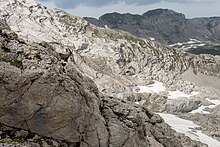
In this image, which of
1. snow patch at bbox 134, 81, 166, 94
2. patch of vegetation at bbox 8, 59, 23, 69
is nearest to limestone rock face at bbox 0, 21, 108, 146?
patch of vegetation at bbox 8, 59, 23, 69

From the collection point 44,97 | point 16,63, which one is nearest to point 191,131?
point 44,97

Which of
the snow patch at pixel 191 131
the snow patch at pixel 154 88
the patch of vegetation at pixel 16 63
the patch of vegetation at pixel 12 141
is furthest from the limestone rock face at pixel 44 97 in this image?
the snow patch at pixel 154 88

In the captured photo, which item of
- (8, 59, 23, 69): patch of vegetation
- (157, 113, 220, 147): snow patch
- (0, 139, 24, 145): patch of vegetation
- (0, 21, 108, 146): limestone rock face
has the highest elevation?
(8, 59, 23, 69): patch of vegetation

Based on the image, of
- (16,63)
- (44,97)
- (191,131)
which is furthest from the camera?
(191,131)

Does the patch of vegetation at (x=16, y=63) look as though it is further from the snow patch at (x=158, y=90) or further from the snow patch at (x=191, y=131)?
the snow patch at (x=158, y=90)

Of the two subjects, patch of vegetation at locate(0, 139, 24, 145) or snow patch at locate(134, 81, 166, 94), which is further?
snow patch at locate(134, 81, 166, 94)

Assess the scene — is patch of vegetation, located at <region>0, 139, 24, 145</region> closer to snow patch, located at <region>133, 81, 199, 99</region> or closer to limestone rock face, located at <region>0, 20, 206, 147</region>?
limestone rock face, located at <region>0, 20, 206, 147</region>

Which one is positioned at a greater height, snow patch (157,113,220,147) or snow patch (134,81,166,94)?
snow patch (157,113,220,147)

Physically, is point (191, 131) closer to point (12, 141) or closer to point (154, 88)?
point (12, 141)

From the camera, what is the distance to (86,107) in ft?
78.6

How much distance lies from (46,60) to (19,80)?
243cm

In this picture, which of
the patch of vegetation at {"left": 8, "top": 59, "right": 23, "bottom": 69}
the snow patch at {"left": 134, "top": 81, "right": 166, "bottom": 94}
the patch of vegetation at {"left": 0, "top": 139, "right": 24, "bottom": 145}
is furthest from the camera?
the snow patch at {"left": 134, "top": 81, "right": 166, "bottom": 94}

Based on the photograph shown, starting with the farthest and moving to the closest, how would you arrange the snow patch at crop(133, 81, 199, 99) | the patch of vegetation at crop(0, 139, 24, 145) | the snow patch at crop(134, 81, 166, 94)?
1. the snow patch at crop(134, 81, 166, 94)
2. the snow patch at crop(133, 81, 199, 99)
3. the patch of vegetation at crop(0, 139, 24, 145)

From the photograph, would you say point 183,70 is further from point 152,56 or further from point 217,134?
point 217,134
